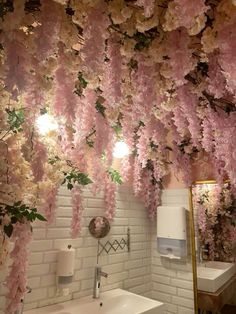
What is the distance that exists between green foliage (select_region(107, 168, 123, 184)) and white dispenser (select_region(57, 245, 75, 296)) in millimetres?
788

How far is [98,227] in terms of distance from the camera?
2426mm

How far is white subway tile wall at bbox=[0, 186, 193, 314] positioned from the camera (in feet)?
6.70

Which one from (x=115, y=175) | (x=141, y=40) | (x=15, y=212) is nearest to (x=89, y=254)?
(x=115, y=175)

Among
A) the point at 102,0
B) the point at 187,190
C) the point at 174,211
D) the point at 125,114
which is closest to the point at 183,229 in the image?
the point at 174,211

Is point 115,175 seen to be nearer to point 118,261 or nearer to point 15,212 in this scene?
point 118,261

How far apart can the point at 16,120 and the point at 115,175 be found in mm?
1367

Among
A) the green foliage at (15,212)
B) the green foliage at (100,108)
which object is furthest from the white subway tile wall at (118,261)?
the green foliage at (15,212)

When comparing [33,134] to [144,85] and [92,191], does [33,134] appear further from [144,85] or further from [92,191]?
[92,191]

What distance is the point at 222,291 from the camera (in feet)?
8.14

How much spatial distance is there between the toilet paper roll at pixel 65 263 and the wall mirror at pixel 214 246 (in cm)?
118

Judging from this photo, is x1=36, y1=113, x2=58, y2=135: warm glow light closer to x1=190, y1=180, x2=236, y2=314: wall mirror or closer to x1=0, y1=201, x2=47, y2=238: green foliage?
x1=0, y1=201, x2=47, y2=238: green foliage

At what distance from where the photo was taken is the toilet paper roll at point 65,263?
2062 millimetres

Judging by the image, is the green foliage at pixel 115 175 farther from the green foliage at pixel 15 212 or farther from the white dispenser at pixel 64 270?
the green foliage at pixel 15 212

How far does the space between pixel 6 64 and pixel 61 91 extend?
42 cm
